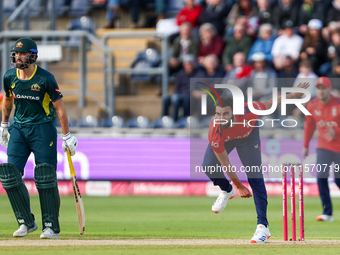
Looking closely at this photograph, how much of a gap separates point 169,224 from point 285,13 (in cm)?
751

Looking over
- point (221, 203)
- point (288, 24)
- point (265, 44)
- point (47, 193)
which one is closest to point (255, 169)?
point (221, 203)

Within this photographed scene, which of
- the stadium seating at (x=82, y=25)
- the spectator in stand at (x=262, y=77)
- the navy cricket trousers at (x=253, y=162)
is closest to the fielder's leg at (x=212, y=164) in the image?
the navy cricket trousers at (x=253, y=162)

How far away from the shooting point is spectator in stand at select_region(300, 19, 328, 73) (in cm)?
1377

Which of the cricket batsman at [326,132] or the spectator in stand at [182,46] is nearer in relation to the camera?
the cricket batsman at [326,132]

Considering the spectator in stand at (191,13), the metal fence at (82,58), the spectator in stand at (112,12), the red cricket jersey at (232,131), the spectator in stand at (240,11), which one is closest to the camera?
the red cricket jersey at (232,131)

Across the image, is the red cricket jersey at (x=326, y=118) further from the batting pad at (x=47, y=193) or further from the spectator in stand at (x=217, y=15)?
the spectator in stand at (x=217, y=15)

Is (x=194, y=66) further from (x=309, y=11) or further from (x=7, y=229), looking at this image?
(x=7, y=229)

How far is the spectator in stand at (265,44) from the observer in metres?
→ 14.2

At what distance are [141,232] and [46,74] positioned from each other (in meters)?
2.38

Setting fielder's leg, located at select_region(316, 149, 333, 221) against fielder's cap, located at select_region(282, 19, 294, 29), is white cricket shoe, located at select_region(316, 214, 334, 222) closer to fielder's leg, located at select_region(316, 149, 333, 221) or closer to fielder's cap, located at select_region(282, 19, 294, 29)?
fielder's leg, located at select_region(316, 149, 333, 221)

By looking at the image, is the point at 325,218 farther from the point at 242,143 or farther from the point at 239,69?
the point at 239,69

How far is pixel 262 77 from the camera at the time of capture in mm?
12602

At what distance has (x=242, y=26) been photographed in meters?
14.4

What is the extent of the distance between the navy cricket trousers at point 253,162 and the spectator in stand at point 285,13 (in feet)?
26.2
